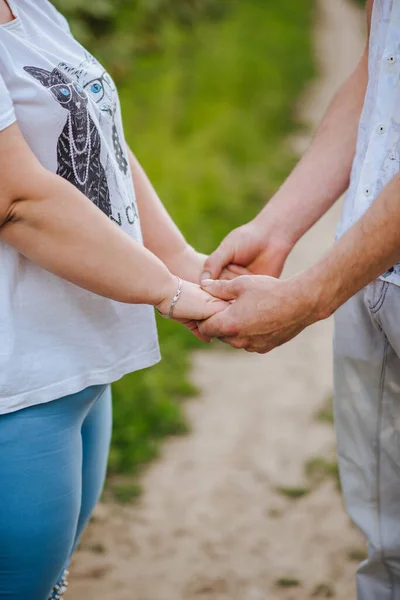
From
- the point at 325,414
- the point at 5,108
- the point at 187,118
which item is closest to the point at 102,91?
the point at 5,108

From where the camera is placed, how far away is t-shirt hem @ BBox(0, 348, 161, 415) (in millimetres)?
1677

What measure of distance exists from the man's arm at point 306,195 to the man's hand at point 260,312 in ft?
0.77

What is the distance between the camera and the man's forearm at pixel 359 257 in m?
1.74

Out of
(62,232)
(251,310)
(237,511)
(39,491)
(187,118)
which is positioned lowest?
(187,118)

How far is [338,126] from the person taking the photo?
225 centimetres

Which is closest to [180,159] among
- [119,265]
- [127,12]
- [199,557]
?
[127,12]

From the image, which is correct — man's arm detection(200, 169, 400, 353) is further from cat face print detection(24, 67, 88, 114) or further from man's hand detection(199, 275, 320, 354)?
cat face print detection(24, 67, 88, 114)

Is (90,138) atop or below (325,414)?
atop

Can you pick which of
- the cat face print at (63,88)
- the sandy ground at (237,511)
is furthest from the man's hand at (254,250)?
the sandy ground at (237,511)

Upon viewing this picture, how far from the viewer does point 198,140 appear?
8.00 meters

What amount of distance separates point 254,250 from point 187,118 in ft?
20.9

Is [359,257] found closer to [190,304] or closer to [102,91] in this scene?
[190,304]

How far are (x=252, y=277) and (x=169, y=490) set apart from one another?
186 centimetres

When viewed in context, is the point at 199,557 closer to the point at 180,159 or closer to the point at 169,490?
the point at 169,490
